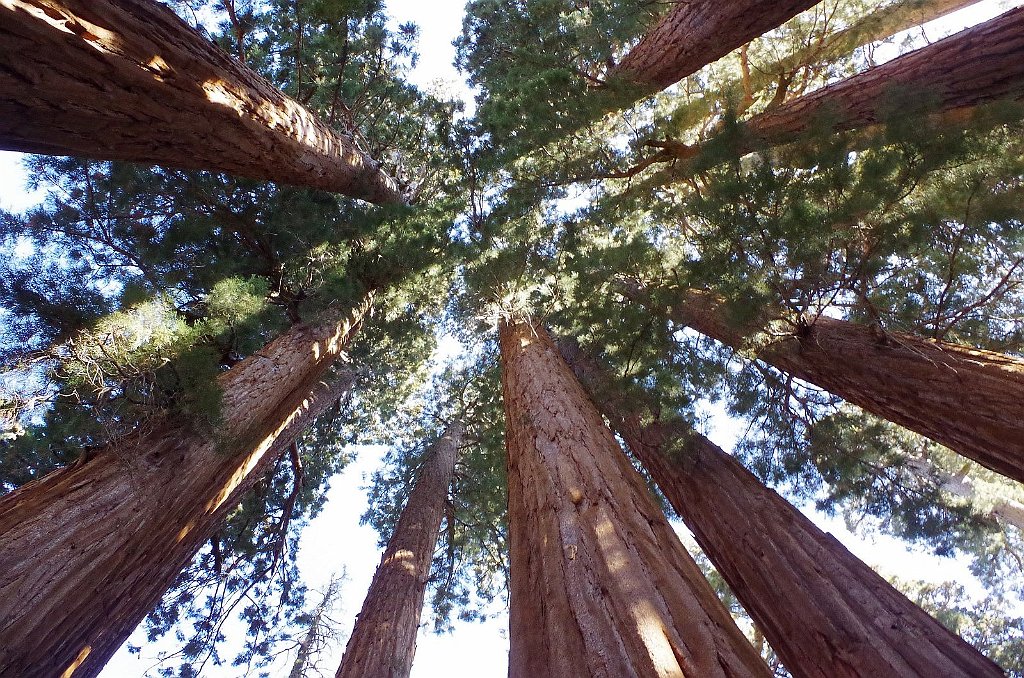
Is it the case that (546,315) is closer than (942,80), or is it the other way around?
(942,80)

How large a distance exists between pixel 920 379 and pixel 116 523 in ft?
16.0

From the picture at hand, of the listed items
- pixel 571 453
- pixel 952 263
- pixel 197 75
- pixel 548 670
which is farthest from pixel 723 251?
pixel 197 75

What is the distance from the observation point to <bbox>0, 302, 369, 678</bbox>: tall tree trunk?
2.25 metres

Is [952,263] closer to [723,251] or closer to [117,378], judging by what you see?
[723,251]

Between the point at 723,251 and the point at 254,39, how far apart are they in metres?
5.98

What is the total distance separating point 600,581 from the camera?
5.37 ft

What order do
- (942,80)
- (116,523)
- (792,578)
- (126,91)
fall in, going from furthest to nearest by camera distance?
(942,80) < (792,578) < (116,523) < (126,91)

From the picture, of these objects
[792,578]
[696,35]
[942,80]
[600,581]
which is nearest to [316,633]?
[792,578]

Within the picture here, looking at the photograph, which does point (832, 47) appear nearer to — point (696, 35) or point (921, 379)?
point (696, 35)

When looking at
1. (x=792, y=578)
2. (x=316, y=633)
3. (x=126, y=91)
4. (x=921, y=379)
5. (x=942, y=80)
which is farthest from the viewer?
(x=316, y=633)

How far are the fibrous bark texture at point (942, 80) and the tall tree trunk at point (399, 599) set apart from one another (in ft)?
16.7

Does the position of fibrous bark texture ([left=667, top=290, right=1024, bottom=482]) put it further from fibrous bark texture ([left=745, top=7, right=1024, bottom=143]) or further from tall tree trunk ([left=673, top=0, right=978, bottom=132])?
tall tree trunk ([left=673, top=0, right=978, bottom=132])

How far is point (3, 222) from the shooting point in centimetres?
388

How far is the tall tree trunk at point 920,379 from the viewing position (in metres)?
2.84
